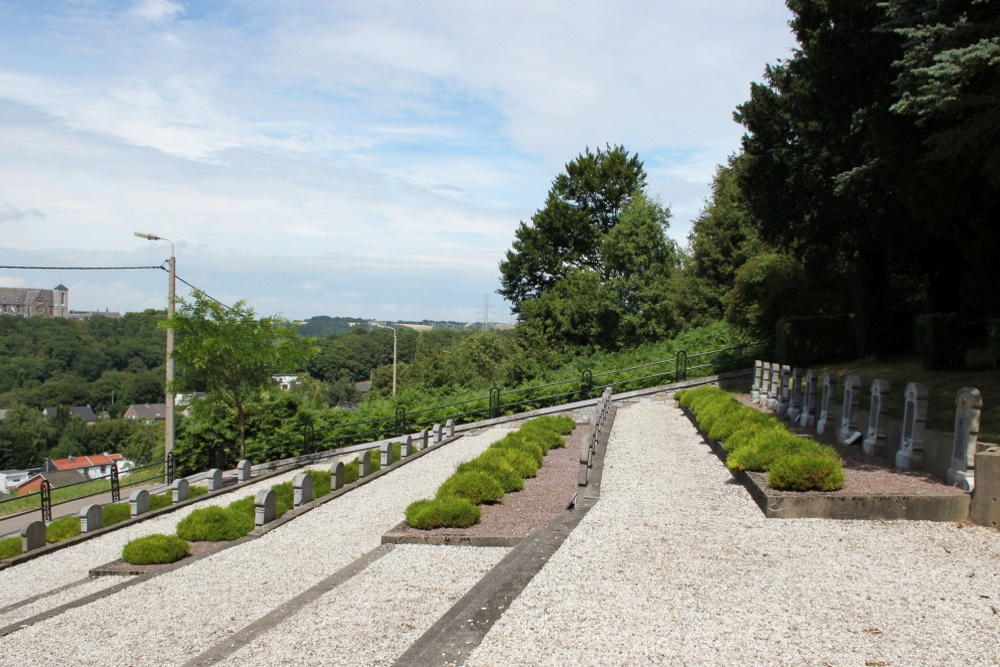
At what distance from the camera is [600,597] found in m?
6.19

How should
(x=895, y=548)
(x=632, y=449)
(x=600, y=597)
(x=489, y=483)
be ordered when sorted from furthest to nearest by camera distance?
(x=632, y=449) < (x=489, y=483) < (x=895, y=548) < (x=600, y=597)

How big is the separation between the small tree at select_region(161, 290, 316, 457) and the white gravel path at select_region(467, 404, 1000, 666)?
14.8m

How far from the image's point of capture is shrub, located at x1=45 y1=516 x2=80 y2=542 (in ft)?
45.9

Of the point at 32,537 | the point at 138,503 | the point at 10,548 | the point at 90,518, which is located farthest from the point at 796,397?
the point at 10,548

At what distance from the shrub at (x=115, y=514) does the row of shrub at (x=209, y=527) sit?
3500mm

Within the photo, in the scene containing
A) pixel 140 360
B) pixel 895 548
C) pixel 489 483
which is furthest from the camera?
pixel 140 360

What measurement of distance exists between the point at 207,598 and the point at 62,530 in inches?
306

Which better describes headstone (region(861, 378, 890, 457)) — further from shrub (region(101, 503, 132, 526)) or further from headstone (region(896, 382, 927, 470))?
shrub (region(101, 503, 132, 526))

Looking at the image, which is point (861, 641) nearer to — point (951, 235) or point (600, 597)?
point (600, 597)

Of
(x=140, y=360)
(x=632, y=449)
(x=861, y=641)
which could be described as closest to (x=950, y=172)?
(x=632, y=449)

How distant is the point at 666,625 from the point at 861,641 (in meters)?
1.27

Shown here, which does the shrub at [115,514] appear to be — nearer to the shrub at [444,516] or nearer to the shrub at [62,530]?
the shrub at [62,530]

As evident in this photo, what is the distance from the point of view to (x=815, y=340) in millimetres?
24156

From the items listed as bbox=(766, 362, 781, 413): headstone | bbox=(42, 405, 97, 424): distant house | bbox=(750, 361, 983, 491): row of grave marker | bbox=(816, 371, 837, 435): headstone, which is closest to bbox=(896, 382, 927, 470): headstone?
bbox=(750, 361, 983, 491): row of grave marker
